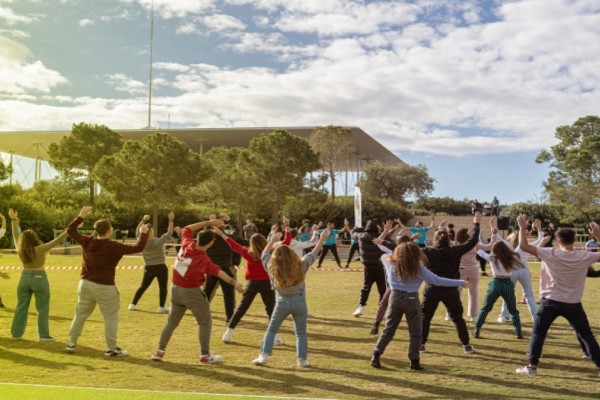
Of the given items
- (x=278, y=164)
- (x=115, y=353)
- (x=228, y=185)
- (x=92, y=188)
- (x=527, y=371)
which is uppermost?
(x=278, y=164)

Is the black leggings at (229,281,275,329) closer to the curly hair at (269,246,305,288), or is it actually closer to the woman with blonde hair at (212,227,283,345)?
the woman with blonde hair at (212,227,283,345)

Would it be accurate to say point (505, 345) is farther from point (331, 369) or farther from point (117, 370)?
point (117, 370)

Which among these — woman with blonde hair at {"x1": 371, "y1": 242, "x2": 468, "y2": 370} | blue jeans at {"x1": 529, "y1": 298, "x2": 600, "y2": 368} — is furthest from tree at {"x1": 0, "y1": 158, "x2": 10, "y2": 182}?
blue jeans at {"x1": 529, "y1": 298, "x2": 600, "y2": 368}

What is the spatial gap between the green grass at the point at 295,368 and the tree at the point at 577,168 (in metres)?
38.0

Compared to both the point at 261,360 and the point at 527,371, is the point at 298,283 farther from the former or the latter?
the point at 527,371

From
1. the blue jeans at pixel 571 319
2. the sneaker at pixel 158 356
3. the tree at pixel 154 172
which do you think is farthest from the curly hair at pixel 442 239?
the tree at pixel 154 172

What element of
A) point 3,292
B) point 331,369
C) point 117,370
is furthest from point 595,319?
point 3,292

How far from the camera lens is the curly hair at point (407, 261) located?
724cm

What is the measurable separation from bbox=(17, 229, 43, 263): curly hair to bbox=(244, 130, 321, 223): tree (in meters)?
32.6

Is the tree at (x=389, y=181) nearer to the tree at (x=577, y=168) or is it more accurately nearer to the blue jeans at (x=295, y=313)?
the tree at (x=577, y=168)

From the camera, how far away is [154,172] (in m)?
43.3

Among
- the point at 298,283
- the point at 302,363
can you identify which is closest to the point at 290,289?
the point at 298,283

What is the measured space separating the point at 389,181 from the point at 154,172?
2476 cm

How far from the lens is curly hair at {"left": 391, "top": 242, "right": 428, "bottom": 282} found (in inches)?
285
